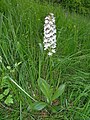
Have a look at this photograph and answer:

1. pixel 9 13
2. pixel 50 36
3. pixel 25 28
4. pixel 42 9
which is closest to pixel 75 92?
pixel 50 36

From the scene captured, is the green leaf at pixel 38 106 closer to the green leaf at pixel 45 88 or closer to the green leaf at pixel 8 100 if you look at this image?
the green leaf at pixel 45 88

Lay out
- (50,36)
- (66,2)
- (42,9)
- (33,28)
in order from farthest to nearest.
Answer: (66,2) < (42,9) < (33,28) < (50,36)

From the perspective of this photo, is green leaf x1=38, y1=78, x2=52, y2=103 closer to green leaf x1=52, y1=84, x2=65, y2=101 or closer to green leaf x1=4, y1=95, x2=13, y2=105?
green leaf x1=52, y1=84, x2=65, y2=101

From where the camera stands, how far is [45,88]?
94.3 inches

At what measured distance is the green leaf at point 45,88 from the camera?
2385 mm

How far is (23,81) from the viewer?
2637mm

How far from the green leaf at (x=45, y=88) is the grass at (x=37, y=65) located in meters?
0.13

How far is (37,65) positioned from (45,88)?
0.57 m

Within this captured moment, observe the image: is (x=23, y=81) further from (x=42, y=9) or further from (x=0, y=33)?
(x=42, y=9)

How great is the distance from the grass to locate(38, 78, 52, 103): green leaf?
5.1 inches

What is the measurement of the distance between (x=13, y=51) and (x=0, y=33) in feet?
0.75

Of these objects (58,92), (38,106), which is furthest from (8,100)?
(58,92)

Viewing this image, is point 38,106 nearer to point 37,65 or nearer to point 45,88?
→ point 45,88

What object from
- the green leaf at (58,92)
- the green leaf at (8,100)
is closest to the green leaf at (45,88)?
the green leaf at (58,92)
